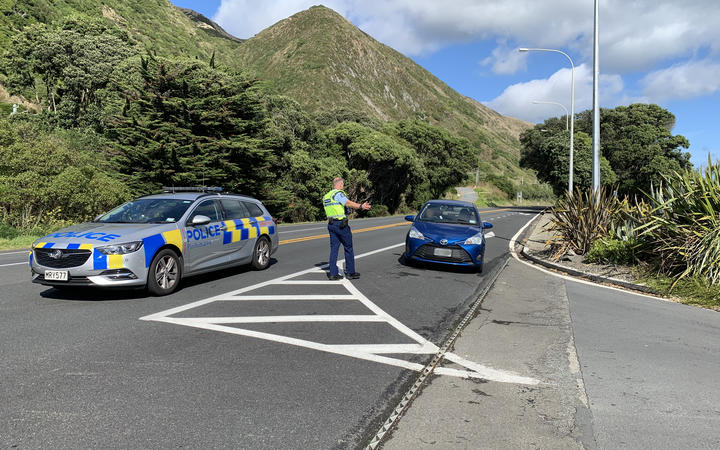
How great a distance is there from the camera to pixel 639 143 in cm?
5194

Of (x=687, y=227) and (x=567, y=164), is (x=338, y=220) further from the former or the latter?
(x=567, y=164)

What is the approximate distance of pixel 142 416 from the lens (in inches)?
135

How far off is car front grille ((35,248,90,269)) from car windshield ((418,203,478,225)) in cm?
743

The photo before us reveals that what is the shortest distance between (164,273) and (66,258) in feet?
4.22

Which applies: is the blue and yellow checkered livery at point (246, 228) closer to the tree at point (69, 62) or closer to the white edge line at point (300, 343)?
the white edge line at point (300, 343)

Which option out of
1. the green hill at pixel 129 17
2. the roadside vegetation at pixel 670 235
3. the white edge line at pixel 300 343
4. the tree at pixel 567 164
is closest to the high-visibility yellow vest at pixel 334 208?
the white edge line at pixel 300 343

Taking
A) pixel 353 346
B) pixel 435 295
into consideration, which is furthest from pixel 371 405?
pixel 435 295

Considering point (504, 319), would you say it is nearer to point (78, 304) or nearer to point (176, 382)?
point (176, 382)

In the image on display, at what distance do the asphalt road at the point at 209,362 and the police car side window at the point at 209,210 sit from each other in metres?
1.14

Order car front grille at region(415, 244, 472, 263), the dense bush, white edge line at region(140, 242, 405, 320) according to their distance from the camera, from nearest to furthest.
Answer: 1. white edge line at region(140, 242, 405, 320)
2. car front grille at region(415, 244, 472, 263)
3. the dense bush

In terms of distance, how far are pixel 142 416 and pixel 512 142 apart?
202344 millimetres

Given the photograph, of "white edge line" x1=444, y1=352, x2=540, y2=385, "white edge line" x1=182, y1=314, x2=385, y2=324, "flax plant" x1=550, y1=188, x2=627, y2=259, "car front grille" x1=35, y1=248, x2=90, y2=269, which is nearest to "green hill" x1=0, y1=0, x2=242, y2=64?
"flax plant" x1=550, y1=188, x2=627, y2=259

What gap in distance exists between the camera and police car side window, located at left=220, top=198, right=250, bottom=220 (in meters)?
9.28

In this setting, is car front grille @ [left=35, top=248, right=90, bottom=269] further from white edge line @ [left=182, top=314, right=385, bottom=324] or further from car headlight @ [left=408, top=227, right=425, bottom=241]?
car headlight @ [left=408, top=227, right=425, bottom=241]
